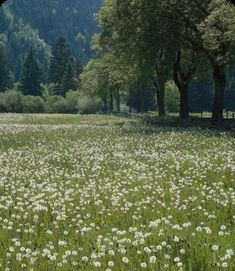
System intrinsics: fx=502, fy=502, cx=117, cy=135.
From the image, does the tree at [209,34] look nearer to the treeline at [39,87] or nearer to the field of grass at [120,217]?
the field of grass at [120,217]

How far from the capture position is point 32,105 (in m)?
112

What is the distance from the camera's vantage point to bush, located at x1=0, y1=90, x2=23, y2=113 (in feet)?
344

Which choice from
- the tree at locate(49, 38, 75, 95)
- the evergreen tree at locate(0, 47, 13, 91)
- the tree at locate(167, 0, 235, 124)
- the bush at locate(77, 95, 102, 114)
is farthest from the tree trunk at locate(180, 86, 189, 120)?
the tree at locate(49, 38, 75, 95)

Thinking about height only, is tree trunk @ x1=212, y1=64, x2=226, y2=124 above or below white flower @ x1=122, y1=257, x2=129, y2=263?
above

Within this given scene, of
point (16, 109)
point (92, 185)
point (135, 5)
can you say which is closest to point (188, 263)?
point (92, 185)

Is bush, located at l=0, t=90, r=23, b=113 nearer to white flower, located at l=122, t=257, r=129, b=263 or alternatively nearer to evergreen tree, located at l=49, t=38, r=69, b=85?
evergreen tree, located at l=49, t=38, r=69, b=85

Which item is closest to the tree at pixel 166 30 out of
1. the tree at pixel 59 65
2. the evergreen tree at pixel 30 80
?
the evergreen tree at pixel 30 80

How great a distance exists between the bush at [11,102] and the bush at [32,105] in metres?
2.14

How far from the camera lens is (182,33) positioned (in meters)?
42.5

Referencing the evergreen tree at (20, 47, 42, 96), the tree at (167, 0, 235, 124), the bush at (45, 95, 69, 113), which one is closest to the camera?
the tree at (167, 0, 235, 124)

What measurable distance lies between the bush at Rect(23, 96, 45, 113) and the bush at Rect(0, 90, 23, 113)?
2137 mm

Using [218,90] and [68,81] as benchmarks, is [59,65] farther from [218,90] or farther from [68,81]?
[218,90]

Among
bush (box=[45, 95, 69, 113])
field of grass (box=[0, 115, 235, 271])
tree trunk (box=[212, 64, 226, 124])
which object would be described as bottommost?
bush (box=[45, 95, 69, 113])

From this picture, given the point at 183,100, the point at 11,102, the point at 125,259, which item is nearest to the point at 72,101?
the point at 11,102
